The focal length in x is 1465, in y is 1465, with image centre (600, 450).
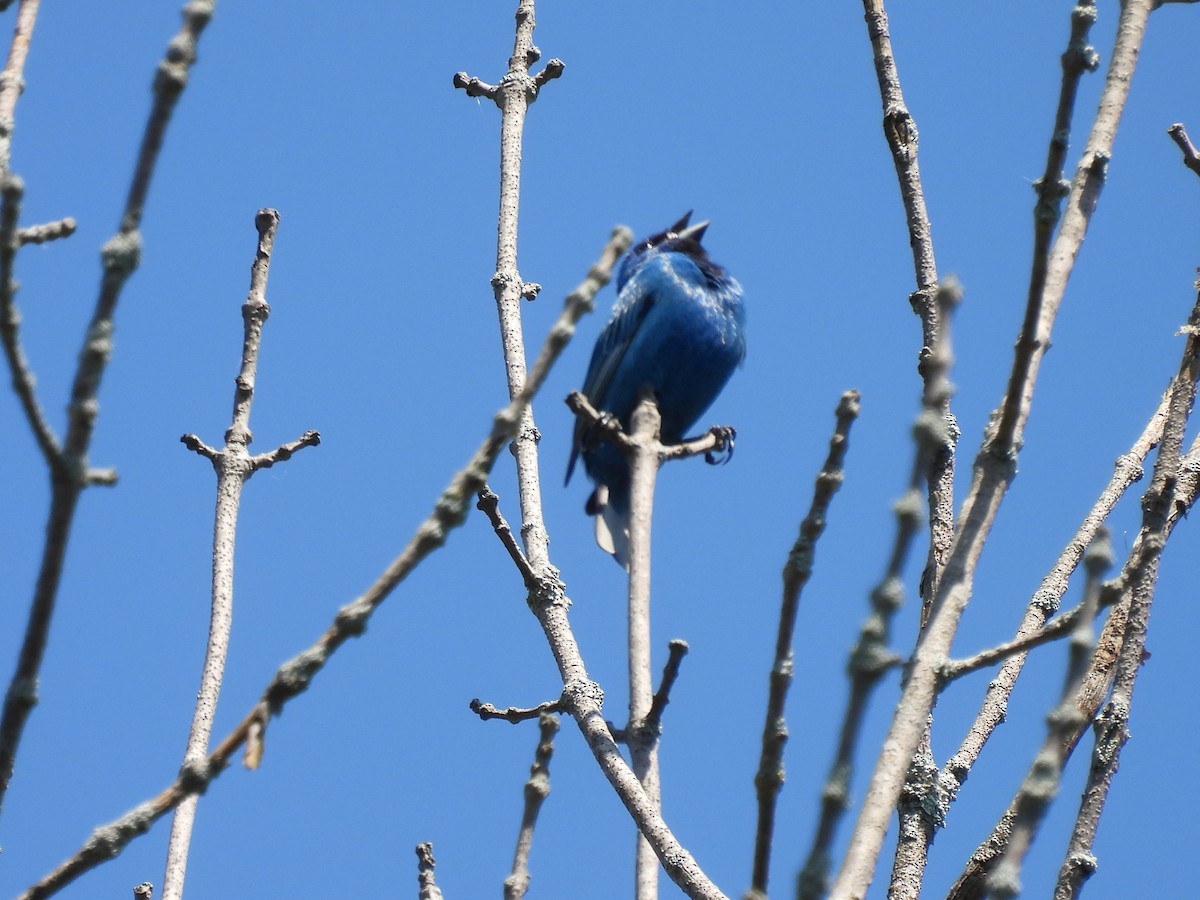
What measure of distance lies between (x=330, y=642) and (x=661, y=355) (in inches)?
184

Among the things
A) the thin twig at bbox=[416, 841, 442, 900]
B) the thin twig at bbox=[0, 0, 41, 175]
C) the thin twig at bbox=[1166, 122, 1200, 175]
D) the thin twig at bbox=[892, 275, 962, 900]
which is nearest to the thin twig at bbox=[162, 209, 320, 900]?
the thin twig at bbox=[416, 841, 442, 900]

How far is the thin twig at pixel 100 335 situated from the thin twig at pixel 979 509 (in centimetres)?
113

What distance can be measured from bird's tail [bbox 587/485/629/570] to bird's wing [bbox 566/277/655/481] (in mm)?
215

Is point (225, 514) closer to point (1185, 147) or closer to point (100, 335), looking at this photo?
point (100, 335)

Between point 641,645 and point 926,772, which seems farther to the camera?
point 926,772

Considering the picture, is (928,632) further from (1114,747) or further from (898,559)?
(1114,747)

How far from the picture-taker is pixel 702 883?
9.36ft

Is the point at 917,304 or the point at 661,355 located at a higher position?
the point at 661,355

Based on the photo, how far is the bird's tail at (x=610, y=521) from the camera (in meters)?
6.18

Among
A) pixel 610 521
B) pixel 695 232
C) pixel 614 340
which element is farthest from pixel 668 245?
pixel 610 521

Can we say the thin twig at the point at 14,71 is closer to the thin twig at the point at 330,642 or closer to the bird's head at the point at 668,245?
the thin twig at the point at 330,642

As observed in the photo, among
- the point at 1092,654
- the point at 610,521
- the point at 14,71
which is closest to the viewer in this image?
the point at 14,71

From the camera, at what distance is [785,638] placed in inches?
78.7

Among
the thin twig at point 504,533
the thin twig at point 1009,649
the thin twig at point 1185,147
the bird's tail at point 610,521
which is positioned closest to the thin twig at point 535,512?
the thin twig at point 504,533
